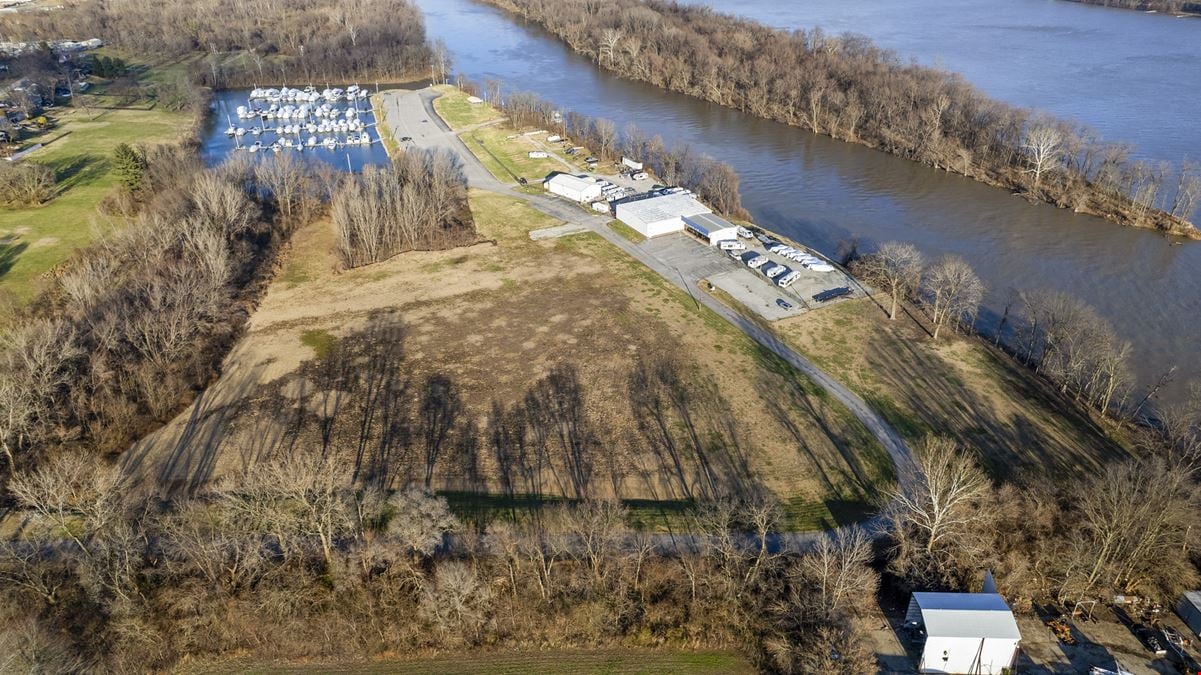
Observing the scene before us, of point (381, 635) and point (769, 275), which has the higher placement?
point (769, 275)

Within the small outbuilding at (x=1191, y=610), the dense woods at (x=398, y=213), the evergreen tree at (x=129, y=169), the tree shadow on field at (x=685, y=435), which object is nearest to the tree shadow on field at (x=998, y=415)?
the small outbuilding at (x=1191, y=610)

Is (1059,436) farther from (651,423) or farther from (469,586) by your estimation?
(469,586)

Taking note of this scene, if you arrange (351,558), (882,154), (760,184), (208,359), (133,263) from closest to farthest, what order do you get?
1. (351,558)
2. (208,359)
3. (133,263)
4. (760,184)
5. (882,154)

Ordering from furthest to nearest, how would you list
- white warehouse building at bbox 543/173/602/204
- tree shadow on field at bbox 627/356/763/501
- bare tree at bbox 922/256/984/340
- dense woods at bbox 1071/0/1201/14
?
dense woods at bbox 1071/0/1201/14, white warehouse building at bbox 543/173/602/204, bare tree at bbox 922/256/984/340, tree shadow on field at bbox 627/356/763/501

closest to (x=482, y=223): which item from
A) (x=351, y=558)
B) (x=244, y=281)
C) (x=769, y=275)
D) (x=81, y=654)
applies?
(x=244, y=281)

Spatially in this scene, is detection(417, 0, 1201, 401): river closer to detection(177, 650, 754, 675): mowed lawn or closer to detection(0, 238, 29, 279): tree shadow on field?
detection(177, 650, 754, 675): mowed lawn

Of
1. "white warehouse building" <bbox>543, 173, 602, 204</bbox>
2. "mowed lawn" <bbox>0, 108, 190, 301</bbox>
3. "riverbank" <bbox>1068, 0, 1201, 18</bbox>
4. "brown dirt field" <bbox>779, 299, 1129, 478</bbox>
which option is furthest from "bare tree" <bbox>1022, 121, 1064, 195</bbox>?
"riverbank" <bbox>1068, 0, 1201, 18</bbox>

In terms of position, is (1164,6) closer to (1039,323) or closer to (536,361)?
(1039,323)
